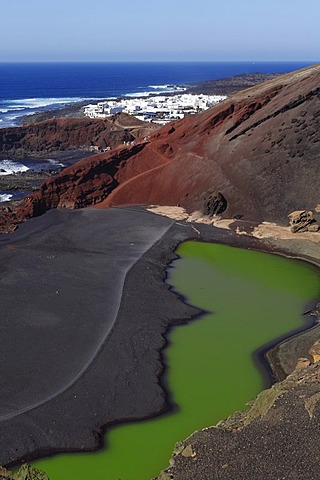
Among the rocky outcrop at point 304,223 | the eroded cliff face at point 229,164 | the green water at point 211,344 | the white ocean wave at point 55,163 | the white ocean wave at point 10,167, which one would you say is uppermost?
the eroded cliff face at point 229,164

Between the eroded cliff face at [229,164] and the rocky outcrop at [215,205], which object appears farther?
the rocky outcrop at [215,205]

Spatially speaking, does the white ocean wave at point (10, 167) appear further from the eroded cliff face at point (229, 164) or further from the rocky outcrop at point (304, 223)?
the rocky outcrop at point (304, 223)

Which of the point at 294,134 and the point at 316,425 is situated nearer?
the point at 316,425

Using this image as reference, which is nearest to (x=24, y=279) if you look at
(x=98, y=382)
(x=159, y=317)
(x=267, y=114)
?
(x=159, y=317)

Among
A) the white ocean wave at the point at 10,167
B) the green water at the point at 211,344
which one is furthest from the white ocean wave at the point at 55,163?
the green water at the point at 211,344

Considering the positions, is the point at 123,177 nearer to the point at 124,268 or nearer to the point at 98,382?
the point at 124,268

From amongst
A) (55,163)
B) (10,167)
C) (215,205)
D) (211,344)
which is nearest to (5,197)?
(10,167)

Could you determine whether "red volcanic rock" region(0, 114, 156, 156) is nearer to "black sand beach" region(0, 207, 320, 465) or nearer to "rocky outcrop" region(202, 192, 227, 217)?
"rocky outcrop" region(202, 192, 227, 217)
